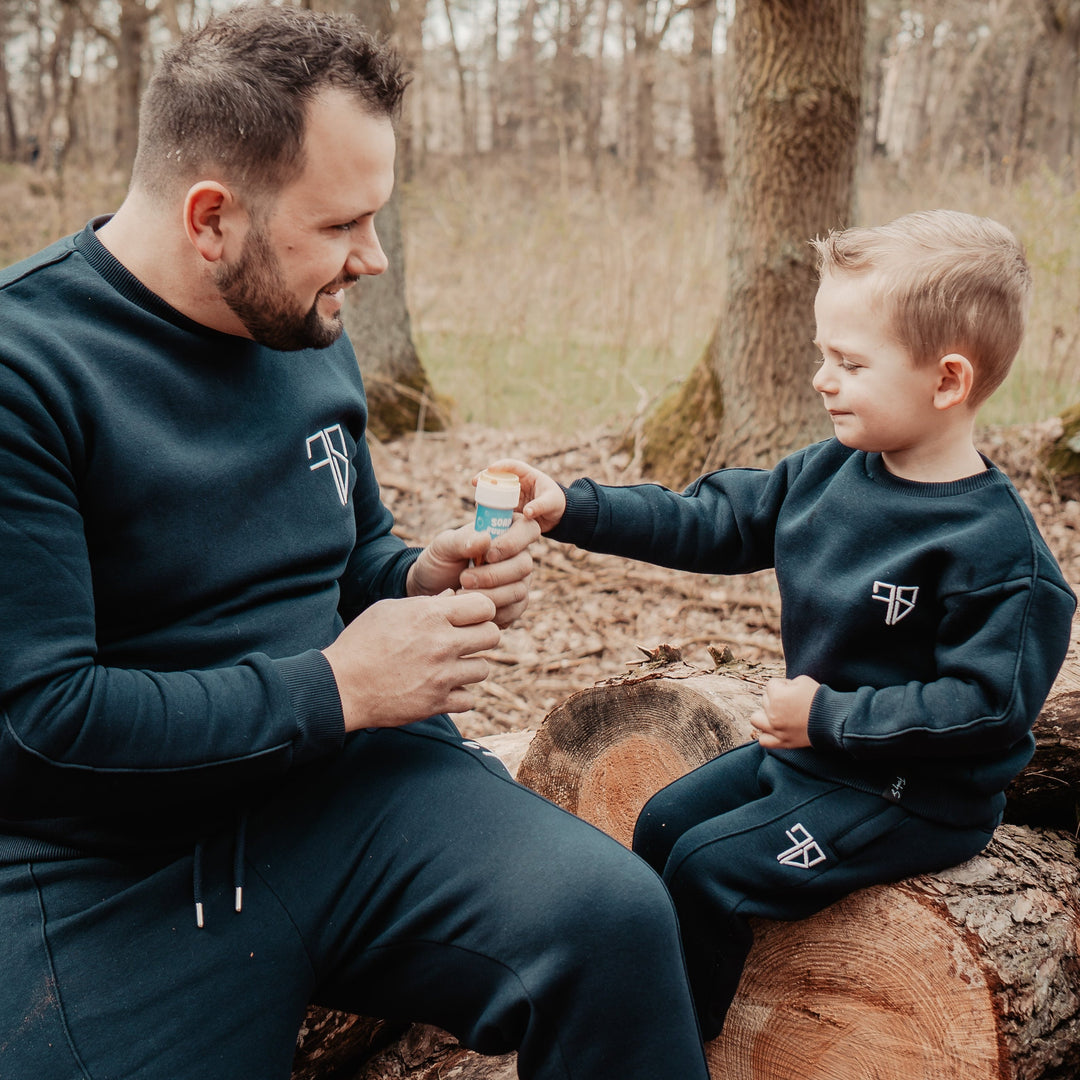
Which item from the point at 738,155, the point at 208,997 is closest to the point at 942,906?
the point at 208,997

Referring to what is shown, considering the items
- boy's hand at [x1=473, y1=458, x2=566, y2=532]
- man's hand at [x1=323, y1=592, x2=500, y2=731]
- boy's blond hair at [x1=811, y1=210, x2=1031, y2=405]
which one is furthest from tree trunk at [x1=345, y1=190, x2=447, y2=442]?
boy's blond hair at [x1=811, y1=210, x2=1031, y2=405]

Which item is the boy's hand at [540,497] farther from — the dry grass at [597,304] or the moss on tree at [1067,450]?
the moss on tree at [1067,450]

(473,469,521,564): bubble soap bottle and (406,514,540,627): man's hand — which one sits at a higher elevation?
(473,469,521,564): bubble soap bottle

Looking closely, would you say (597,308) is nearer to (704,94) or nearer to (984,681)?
(984,681)

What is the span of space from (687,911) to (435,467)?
3993mm

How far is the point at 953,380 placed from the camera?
1679 millimetres

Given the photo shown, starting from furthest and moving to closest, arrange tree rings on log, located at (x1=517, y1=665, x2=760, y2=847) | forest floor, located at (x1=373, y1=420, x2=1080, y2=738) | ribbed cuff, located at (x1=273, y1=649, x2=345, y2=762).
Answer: forest floor, located at (x1=373, y1=420, x2=1080, y2=738), tree rings on log, located at (x1=517, y1=665, x2=760, y2=847), ribbed cuff, located at (x1=273, y1=649, x2=345, y2=762)

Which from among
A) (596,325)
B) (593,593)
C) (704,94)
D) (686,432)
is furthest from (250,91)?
(704,94)

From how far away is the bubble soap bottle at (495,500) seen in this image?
1778mm

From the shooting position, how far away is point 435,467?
559 cm

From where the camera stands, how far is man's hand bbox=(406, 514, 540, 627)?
1.90 meters

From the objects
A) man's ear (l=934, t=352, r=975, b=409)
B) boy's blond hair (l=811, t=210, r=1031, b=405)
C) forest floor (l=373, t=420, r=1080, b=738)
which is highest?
boy's blond hair (l=811, t=210, r=1031, b=405)

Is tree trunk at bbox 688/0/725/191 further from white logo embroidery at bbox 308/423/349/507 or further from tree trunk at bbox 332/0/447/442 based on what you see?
white logo embroidery at bbox 308/423/349/507

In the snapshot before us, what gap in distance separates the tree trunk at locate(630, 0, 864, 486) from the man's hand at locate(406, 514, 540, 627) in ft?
9.23
